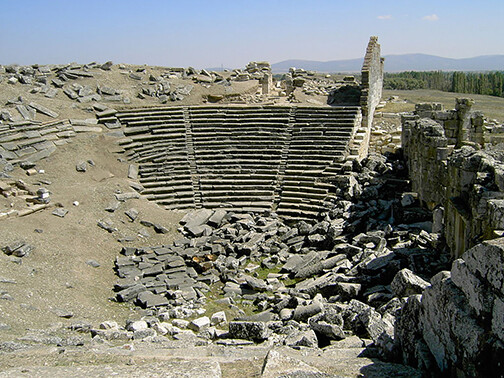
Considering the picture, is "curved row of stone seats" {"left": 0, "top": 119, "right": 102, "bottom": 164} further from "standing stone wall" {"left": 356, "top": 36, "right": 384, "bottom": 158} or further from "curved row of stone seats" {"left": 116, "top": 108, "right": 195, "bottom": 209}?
"standing stone wall" {"left": 356, "top": 36, "right": 384, "bottom": 158}

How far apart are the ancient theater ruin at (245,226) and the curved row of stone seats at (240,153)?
7cm

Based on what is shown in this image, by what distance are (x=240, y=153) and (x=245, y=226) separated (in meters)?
4.32

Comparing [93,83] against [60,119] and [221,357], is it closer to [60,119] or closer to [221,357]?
[60,119]

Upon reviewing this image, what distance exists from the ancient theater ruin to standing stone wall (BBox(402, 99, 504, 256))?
0.17 ft

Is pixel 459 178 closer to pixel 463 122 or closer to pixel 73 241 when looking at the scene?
pixel 463 122

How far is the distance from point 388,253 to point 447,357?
6361 millimetres

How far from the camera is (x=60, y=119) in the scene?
20016 mm

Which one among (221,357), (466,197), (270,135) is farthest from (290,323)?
(270,135)

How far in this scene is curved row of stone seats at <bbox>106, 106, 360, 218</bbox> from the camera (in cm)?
1766

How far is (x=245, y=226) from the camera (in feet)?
52.7

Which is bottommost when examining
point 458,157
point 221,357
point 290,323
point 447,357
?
point 290,323

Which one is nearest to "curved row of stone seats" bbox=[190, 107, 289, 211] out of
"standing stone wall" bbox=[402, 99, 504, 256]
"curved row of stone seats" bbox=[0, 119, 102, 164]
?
"curved row of stone seats" bbox=[0, 119, 102, 164]

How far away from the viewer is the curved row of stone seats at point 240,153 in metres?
17.7

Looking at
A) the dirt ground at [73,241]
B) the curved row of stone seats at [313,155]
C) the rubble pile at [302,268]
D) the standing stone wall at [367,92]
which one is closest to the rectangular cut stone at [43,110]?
the dirt ground at [73,241]
